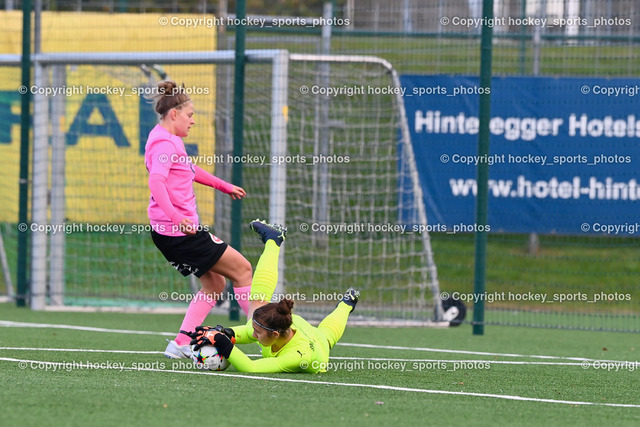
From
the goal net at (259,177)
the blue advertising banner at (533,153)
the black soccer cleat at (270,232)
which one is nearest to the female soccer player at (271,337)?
the black soccer cleat at (270,232)

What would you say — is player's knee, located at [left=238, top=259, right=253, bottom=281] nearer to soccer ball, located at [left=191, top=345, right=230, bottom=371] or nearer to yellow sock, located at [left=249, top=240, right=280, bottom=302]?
yellow sock, located at [left=249, top=240, right=280, bottom=302]

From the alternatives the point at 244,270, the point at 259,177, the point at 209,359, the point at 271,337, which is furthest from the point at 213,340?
the point at 259,177

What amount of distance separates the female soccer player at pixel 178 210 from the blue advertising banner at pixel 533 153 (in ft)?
16.0

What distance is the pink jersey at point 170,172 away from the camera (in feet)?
22.0

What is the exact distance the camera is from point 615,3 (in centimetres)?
1423

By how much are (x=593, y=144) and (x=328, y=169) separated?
9.77 feet

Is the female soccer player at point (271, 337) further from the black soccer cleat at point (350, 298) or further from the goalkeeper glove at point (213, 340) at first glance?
the black soccer cleat at point (350, 298)

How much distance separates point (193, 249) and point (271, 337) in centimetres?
99

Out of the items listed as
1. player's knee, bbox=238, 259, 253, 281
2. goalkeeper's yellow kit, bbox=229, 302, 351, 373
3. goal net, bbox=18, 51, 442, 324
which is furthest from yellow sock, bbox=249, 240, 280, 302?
goal net, bbox=18, 51, 442, 324

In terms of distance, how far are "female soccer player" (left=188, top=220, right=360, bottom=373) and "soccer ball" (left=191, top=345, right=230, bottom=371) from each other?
41mm

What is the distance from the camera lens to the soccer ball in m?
6.28

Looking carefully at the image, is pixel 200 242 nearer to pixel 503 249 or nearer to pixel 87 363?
pixel 87 363

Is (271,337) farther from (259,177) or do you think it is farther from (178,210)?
(259,177)

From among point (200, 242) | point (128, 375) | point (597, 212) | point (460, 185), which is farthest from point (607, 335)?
point (128, 375)
